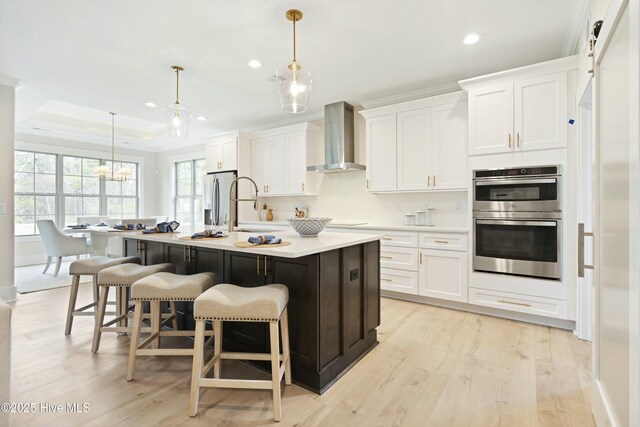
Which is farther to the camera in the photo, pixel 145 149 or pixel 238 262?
pixel 145 149

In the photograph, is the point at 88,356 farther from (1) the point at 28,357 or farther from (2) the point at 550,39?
(2) the point at 550,39

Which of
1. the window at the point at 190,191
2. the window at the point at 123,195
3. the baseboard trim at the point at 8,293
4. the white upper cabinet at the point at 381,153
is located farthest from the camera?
the window at the point at 123,195

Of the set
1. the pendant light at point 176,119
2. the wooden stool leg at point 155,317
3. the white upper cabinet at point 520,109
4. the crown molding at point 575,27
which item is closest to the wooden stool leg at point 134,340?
the wooden stool leg at point 155,317

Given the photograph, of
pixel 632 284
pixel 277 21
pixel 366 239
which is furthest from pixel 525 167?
pixel 277 21

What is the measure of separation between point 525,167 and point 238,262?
2790mm

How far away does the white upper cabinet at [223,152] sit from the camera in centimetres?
558

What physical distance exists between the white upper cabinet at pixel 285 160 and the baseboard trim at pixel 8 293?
3.45 m

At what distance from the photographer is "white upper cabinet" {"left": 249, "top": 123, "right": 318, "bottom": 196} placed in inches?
200

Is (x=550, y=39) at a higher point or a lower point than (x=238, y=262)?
higher

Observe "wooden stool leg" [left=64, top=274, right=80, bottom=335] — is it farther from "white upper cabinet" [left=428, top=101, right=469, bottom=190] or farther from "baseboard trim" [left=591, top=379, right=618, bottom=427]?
"white upper cabinet" [left=428, top=101, right=469, bottom=190]

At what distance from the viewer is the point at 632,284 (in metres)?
1.14

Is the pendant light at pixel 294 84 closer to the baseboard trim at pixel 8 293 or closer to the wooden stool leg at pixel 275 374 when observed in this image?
the wooden stool leg at pixel 275 374

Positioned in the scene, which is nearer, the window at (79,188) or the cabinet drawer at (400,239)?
the cabinet drawer at (400,239)

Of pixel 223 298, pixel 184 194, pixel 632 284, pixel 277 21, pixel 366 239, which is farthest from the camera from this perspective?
pixel 184 194
